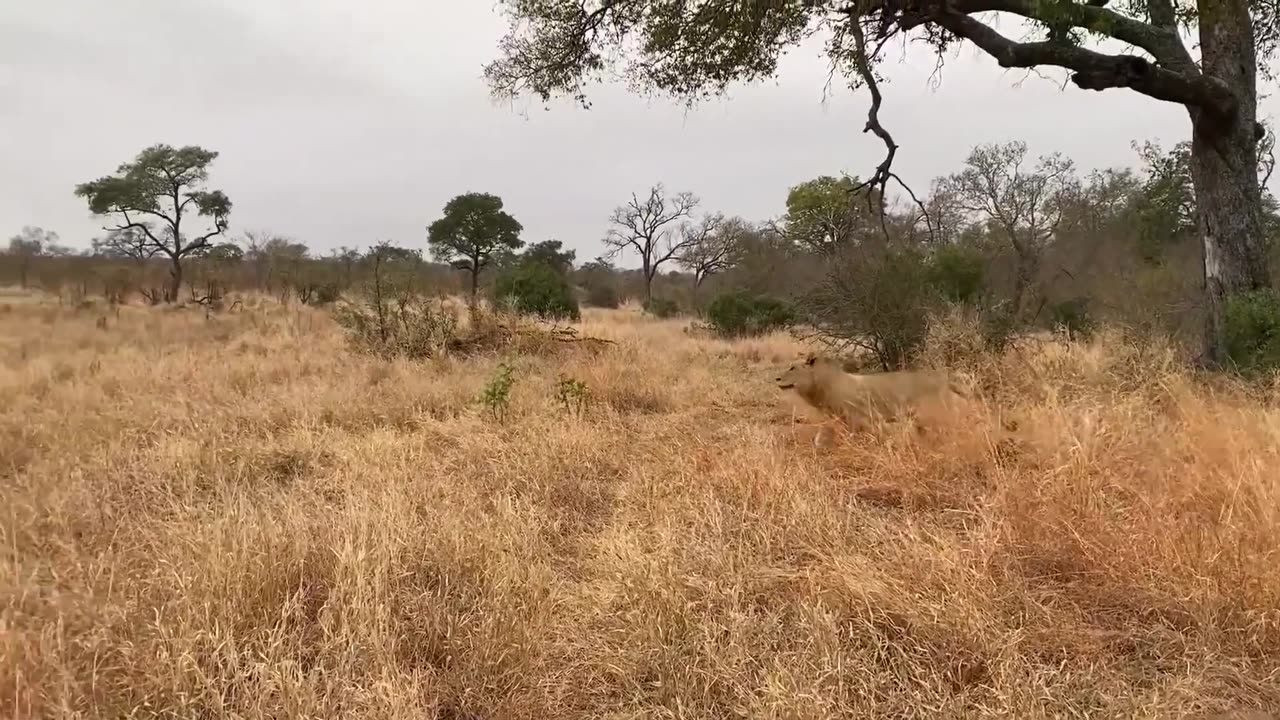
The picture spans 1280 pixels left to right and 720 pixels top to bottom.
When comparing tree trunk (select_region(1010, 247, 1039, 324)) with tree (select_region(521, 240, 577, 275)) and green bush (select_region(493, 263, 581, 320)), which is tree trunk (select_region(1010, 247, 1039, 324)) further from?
tree (select_region(521, 240, 577, 275))

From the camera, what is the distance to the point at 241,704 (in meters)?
1.57

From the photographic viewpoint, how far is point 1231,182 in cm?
560

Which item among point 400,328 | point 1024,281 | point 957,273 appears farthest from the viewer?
point 1024,281

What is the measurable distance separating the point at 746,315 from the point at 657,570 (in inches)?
533

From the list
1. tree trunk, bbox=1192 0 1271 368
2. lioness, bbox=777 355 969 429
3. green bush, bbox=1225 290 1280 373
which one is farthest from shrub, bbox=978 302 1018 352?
lioness, bbox=777 355 969 429

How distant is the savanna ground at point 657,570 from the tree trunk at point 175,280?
899 inches

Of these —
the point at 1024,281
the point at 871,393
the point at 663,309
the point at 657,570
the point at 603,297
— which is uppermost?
the point at 603,297

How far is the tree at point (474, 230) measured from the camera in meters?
31.2

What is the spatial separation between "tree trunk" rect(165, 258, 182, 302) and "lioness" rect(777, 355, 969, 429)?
82.8 feet

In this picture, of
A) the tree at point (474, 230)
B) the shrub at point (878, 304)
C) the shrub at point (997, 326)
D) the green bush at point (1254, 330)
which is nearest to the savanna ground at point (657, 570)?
the green bush at point (1254, 330)

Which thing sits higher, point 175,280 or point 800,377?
point 175,280

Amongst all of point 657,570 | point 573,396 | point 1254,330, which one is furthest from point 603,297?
point 657,570

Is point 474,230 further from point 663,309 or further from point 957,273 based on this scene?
point 957,273

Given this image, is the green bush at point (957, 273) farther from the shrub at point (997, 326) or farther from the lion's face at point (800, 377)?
the lion's face at point (800, 377)
